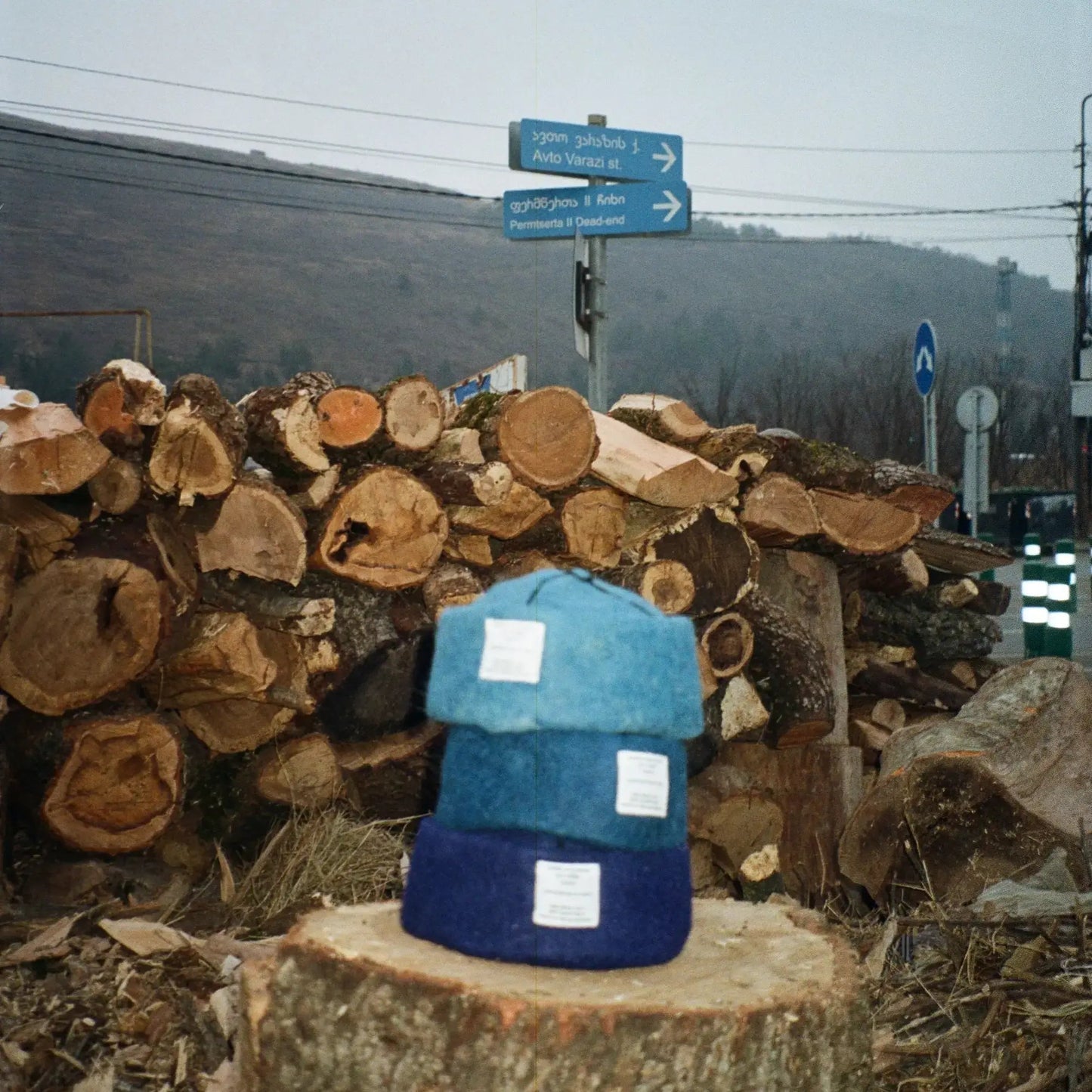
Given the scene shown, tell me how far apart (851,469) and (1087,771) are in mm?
1237

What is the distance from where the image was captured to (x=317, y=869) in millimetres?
3451

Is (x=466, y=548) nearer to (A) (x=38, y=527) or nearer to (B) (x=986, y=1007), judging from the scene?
(A) (x=38, y=527)

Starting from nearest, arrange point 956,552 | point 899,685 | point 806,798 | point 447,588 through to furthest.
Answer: point 447,588, point 806,798, point 899,685, point 956,552

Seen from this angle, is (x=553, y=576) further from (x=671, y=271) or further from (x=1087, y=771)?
(x=671, y=271)

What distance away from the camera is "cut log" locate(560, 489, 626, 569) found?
12.6 ft

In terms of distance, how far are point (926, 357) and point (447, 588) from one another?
2.65 metres

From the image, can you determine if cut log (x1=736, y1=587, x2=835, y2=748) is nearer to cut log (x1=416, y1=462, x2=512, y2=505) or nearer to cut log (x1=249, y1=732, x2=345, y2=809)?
cut log (x1=416, y1=462, x2=512, y2=505)

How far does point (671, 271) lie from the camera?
11.2 metres

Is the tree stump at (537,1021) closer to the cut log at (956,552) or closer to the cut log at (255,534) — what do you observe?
the cut log at (255,534)

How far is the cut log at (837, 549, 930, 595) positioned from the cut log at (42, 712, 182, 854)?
259cm

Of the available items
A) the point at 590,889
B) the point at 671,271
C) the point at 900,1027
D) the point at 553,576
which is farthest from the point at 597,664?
the point at 671,271

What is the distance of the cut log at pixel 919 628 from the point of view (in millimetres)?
5062

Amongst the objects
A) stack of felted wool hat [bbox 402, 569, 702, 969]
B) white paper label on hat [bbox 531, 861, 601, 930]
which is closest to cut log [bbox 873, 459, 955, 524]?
stack of felted wool hat [bbox 402, 569, 702, 969]

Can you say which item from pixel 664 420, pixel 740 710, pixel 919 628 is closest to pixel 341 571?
pixel 664 420
